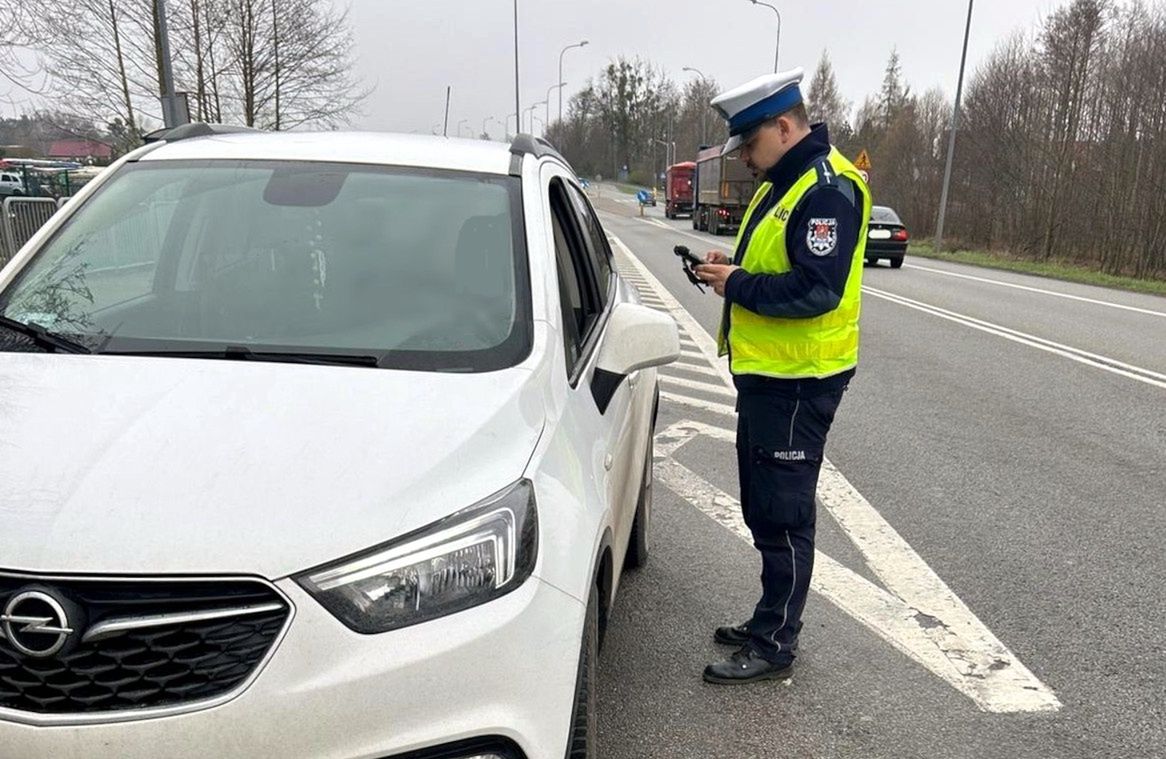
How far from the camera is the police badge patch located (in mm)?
2830

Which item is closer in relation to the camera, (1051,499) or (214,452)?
(214,452)

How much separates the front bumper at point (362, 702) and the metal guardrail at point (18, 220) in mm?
12079

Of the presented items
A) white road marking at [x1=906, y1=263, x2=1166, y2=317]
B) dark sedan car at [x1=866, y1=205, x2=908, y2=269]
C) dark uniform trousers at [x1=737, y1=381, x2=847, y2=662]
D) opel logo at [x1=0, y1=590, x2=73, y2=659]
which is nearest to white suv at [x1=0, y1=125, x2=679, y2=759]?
opel logo at [x1=0, y1=590, x2=73, y2=659]

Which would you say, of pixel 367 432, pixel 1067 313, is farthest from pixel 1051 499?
pixel 1067 313

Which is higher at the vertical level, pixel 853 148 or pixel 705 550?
pixel 853 148

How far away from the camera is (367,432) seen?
189cm

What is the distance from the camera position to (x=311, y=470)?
69.2 inches

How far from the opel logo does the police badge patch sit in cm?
226

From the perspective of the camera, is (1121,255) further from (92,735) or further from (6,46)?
(92,735)

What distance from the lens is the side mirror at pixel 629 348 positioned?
105 inches

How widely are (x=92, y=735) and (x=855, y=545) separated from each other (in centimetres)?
375

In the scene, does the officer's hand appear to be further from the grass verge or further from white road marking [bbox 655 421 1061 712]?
the grass verge

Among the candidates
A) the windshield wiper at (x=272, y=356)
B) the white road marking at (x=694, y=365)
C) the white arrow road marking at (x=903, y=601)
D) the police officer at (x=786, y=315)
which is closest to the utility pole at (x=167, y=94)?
the white road marking at (x=694, y=365)

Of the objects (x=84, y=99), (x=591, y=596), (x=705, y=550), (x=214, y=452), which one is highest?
(x=84, y=99)
